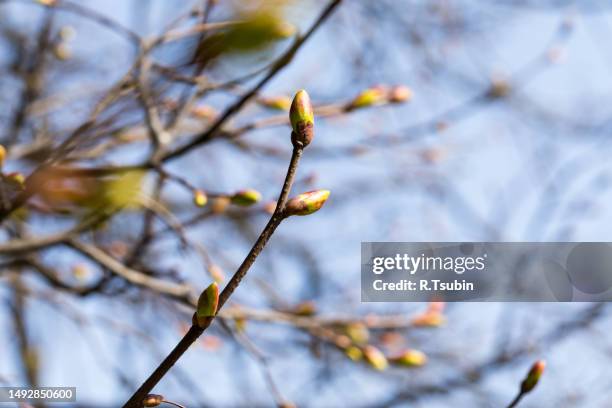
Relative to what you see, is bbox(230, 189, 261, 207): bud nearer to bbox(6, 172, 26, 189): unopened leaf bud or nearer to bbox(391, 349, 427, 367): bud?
bbox(6, 172, 26, 189): unopened leaf bud

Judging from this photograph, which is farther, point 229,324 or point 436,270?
point 436,270

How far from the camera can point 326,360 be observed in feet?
9.58

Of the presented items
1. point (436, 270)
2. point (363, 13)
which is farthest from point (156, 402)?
point (363, 13)

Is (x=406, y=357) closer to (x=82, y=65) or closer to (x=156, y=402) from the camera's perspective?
(x=156, y=402)

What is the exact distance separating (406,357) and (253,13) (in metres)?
1.35

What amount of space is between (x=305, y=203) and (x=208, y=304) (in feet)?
0.50

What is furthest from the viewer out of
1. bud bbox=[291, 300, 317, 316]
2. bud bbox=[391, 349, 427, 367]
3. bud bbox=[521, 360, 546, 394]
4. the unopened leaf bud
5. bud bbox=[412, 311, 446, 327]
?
bud bbox=[412, 311, 446, 327]

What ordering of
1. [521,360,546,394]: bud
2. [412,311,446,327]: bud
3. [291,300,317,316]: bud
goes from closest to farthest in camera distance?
[521,360,546,394]: bud, [291,300,317,316]: bud, [412,311,446,327]: bud

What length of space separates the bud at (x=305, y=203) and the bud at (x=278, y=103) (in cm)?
101

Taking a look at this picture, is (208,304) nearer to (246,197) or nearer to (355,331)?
(246,197)

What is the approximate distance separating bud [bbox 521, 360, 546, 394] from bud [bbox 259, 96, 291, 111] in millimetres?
932

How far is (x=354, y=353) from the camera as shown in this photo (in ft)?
5.88

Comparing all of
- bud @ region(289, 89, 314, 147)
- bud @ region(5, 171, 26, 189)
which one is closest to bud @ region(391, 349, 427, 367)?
bud @ region(5, 171, 26, 189)

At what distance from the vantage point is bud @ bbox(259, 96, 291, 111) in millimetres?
1797
